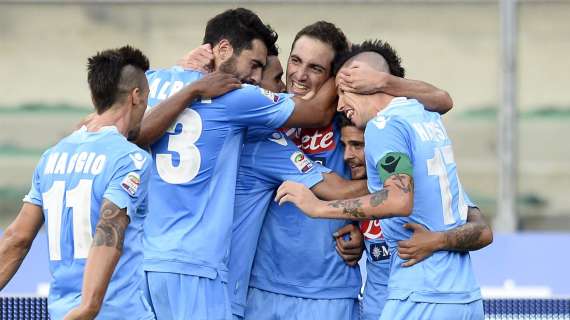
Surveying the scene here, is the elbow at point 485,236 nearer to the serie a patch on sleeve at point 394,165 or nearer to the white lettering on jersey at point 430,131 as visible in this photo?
the white lettering on jersey at point 430,131

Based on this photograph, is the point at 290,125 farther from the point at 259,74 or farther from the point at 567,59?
the point at 567,59

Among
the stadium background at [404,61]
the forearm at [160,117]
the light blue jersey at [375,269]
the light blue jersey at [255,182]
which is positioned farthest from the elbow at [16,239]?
the stadium background at [404,61]

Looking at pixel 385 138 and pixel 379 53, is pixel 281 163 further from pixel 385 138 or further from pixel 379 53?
pixel 385 138

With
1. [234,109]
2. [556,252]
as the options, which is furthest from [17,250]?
[556,252]

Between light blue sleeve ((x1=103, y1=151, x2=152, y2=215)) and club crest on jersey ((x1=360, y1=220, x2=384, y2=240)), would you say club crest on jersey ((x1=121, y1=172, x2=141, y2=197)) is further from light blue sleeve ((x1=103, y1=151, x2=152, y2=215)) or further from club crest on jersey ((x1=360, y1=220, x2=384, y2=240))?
club crest on jersey ((x1=360, y1=220, x2=384, y2=240))

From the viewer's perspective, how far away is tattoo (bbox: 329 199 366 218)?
608 cm

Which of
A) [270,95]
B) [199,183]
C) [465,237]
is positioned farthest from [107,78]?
[465,237]

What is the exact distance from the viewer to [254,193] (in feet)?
23.5

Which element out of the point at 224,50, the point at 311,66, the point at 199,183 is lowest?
the point at 199,183

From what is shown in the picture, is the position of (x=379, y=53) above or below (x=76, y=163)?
above

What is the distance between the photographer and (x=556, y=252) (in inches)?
487

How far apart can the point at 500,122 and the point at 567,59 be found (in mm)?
1369

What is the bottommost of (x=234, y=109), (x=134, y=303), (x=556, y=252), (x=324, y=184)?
(x=556, y=252)

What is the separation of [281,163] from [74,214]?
184cm
